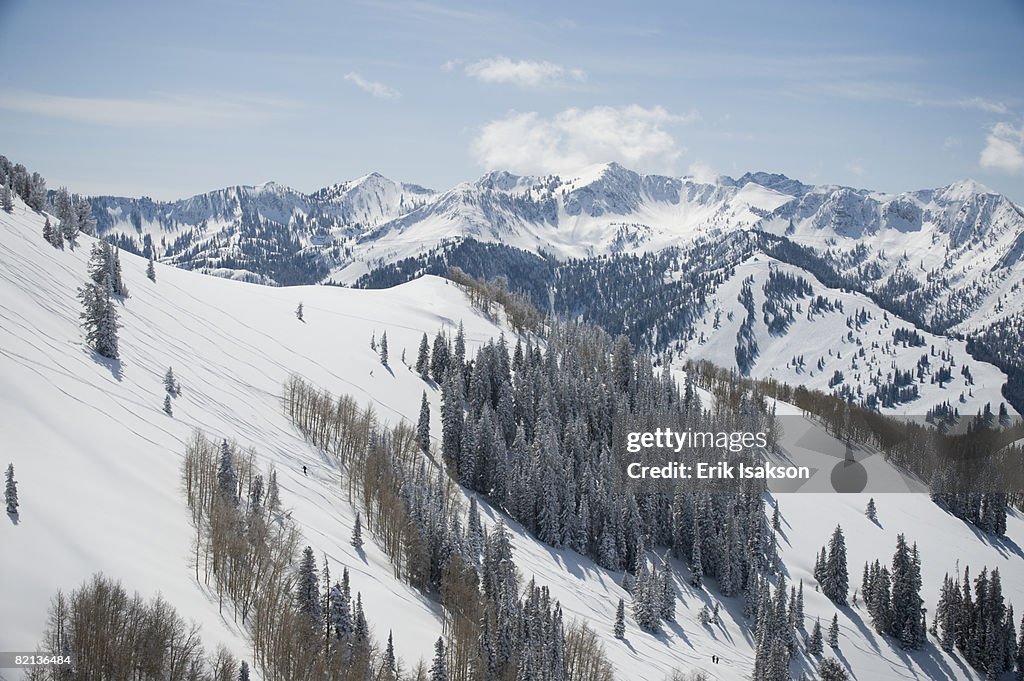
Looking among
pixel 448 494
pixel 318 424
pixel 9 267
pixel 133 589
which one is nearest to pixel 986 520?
pixel 448 494

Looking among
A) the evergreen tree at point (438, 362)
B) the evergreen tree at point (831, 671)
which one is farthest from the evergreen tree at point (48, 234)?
the evergreen tree at point (831, 671)

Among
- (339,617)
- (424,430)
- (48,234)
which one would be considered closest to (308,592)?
(339,617)

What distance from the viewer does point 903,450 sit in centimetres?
18888

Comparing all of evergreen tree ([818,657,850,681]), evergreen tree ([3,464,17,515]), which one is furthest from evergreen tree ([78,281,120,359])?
evergreen tree ([818,657,850,681])

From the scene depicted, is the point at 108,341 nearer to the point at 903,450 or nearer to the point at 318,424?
the point at 318,424

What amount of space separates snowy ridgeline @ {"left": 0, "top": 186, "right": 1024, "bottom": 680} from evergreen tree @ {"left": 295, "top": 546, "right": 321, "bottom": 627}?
13.1ft

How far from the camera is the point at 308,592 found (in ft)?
144

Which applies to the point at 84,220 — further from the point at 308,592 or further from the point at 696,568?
the point at 696,568

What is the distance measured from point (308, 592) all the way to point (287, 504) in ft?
68.7

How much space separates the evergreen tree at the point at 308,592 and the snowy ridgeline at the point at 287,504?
398 centimetres

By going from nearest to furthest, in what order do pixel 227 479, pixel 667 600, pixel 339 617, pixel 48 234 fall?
1. pixel 339 617
2. pixel 227 479
3. pixel 667 600
4. pixel 48 234

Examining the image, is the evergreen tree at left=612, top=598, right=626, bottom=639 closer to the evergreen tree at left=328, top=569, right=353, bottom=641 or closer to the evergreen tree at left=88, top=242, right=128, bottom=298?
the evergreen tree at left=328, top=569, right=353, bottom=641

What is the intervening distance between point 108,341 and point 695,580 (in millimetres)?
93653

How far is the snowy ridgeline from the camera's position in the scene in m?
41.9
